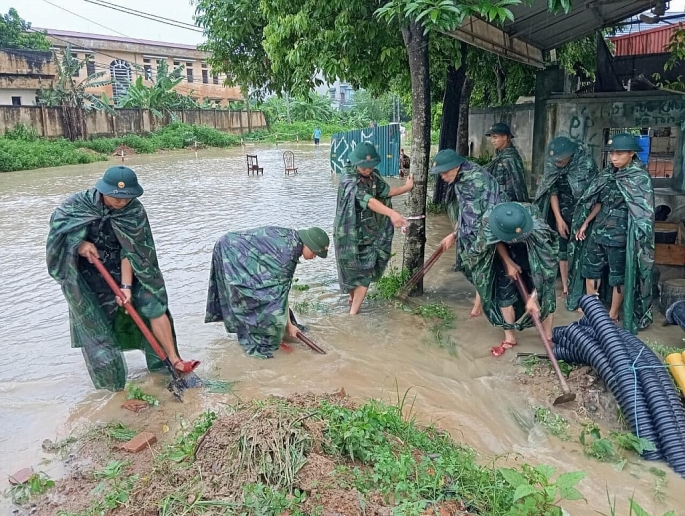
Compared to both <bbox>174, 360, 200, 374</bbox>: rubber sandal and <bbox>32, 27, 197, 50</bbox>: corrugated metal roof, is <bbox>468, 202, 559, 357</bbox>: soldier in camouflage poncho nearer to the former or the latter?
<bbox>174, 360, 200, 374</bbox>: rubber sandal

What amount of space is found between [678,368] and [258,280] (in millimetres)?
3054

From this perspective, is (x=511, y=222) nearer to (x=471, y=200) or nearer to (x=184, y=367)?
(x=471, y=200)

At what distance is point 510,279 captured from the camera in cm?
501

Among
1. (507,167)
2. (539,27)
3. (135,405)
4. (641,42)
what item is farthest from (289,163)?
(135,405)

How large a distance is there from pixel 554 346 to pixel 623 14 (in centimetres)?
479

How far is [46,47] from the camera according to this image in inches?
1256

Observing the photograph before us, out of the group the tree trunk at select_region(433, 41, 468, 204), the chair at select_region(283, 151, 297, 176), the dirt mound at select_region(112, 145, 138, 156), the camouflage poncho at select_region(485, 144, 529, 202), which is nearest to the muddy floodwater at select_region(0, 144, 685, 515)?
the camouflage poncho at select_region(485, 144, 529, 202)

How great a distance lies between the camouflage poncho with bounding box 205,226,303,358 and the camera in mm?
4680

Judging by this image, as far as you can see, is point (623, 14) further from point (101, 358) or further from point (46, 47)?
point (46, 47)

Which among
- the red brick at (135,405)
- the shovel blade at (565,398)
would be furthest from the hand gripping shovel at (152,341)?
the shovel blade at (565,398)

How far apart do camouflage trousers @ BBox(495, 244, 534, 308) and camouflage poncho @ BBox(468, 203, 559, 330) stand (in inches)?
1.6

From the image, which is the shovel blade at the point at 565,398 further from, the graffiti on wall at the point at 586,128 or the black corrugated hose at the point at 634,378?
the graffiti on wall at the point at 586,128

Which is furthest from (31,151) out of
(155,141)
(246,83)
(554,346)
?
(554,346)

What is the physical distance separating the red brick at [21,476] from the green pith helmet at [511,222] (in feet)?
11.5
